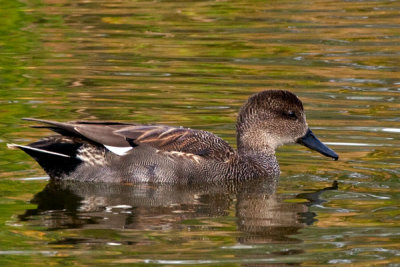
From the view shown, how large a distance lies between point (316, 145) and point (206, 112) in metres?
2.17

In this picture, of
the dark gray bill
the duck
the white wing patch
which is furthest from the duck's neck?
the white wing patch

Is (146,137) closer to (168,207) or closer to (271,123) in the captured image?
(168,207)

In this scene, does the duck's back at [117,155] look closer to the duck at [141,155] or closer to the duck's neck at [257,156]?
the duck at [141,155]

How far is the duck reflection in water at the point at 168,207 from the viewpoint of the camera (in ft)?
25.4

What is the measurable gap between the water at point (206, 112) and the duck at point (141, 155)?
0.14 metres

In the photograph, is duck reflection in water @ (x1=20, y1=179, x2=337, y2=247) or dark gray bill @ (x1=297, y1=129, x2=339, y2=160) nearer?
duck reflection in water @ (x1=20, y1=179, x2=337, y2=247)

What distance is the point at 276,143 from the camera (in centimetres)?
977

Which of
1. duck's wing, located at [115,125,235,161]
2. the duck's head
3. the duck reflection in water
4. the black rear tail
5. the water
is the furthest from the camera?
the duck's head

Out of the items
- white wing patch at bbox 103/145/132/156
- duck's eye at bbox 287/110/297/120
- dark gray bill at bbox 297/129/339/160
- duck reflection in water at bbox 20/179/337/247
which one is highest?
duck's eye at bbox 287/110/297/120

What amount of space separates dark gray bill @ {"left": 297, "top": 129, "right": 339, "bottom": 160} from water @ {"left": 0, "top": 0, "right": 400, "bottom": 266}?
0.56 ft

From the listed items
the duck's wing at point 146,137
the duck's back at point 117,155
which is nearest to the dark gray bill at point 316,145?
the duck's wing at point 146,137

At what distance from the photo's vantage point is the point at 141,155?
8.99 metres

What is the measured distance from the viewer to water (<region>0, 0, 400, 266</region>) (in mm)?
7227

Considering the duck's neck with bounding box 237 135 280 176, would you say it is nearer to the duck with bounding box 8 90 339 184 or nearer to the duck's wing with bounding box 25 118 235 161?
the duck with bounding box 8 90 339 184
